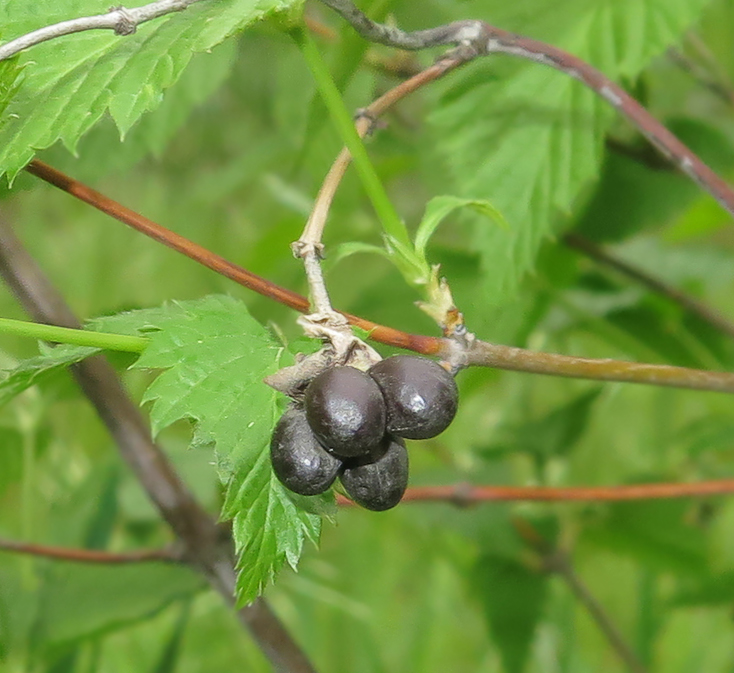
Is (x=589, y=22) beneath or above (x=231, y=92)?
above

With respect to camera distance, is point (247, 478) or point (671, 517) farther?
point (671, 517)

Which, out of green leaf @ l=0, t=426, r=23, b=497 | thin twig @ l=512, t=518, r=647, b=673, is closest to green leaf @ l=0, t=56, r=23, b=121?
green leaf @ l=0, t=426, r=23, b=497

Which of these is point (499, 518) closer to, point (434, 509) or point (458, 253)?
point (434, 509)

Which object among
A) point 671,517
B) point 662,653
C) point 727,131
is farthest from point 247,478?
point 662,653

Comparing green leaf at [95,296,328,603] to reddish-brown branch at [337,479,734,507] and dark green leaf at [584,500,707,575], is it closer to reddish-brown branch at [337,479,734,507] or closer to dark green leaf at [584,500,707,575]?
reddish-brown branch at [337,479,734,507]

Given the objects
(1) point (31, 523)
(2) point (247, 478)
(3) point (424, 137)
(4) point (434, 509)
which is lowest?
(4) point (434, 509)

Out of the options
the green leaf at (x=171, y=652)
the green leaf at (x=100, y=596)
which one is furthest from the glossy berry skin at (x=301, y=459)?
the green leaf at (x=171, y=652)
